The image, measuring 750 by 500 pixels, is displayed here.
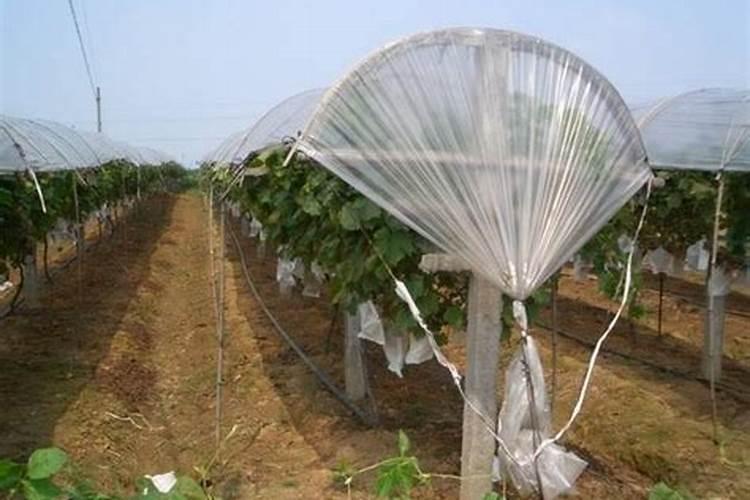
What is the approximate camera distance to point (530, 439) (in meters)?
3.19

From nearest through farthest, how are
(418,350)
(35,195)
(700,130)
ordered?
(418,350) → (700,130) → (35,195)

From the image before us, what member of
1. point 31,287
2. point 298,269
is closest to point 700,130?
point 298,269

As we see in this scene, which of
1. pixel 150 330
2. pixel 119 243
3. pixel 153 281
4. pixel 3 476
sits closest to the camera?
pixel 3 476

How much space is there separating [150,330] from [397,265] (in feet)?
16.0

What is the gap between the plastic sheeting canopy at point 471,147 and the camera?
294 centimetres

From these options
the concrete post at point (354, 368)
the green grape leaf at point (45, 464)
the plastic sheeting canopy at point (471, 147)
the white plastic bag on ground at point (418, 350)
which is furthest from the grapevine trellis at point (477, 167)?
the concrete post at point (354, 368)

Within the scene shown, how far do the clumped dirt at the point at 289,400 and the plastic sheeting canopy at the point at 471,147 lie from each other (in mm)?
1378

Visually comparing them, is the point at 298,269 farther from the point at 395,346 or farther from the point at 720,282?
A: the point at 720,282

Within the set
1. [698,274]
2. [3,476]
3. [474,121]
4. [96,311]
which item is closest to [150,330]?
[96,311]

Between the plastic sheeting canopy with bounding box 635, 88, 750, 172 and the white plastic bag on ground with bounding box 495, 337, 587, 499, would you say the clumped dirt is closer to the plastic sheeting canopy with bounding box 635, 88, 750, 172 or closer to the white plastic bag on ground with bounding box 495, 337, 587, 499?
the white plastic bag on ground with bounding box 495, 337, 587, 499

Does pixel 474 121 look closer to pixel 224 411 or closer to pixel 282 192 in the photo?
pixel 282 192

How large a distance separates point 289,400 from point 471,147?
307 cm

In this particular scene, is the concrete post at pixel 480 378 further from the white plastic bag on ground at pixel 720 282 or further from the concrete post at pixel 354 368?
the white plastic bag on ground at pixel 720 282

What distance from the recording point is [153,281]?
10.3 m
